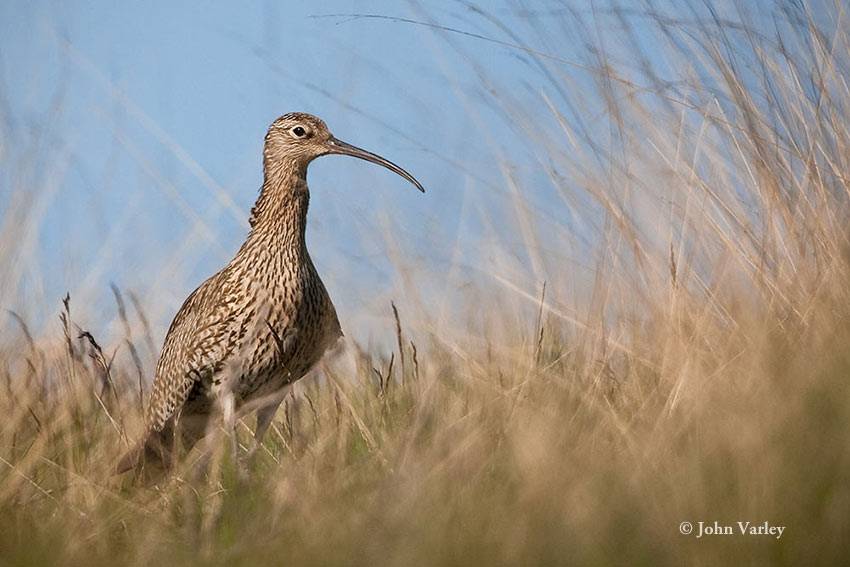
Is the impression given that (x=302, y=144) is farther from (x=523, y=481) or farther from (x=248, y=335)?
(x=523, y=481)

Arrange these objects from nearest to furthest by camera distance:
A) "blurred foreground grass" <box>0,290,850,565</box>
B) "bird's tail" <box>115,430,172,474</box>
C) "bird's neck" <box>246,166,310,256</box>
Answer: "blurred foreground grass" <box>0,290,850,565</box>
"bird's tail" <box>115,430,172,474</box>
"bird's neck" <box>246,166,310,256</box>

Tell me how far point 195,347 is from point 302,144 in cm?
116

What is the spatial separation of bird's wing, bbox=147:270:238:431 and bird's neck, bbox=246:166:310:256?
10.6 inches

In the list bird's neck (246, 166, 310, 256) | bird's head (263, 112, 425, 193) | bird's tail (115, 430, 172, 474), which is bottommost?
bird's tail (115, 430, 172, 474)

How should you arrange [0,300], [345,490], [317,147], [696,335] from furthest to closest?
[317,147] → [0,300] → [696,335] → [345,490]

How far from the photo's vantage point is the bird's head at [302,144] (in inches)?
207

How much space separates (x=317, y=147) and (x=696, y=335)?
2.35 metres

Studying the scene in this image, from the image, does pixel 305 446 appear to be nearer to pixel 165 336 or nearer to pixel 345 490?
pixel 345 490

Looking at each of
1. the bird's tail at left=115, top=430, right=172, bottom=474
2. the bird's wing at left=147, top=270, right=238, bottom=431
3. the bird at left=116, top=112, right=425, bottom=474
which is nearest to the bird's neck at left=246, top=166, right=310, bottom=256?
the bird at left=116, top=112, right=425, bottom=474

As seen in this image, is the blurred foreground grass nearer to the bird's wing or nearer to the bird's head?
the bird's wing

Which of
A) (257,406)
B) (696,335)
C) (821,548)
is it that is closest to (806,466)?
(821,548)

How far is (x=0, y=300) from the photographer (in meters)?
4.86

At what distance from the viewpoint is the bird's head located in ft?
17.3

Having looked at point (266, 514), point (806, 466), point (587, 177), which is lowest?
point (266, 514)
